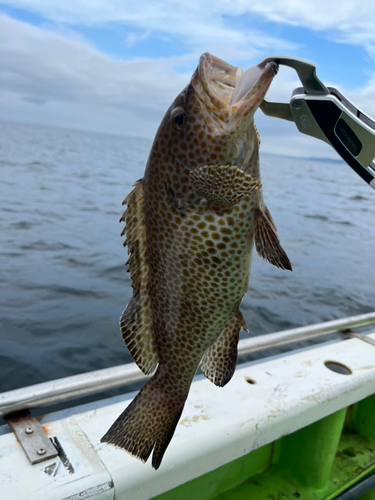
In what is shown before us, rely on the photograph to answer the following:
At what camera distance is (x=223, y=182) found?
54.6 inches

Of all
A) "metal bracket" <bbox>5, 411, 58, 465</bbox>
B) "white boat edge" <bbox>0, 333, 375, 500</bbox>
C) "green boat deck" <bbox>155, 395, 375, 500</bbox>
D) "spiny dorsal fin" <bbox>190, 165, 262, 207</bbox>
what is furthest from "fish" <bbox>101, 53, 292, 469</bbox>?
"green boat deck" <bbox>155, 395, 375, 500</bbox>

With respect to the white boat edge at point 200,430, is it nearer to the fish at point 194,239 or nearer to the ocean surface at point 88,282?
the fish at point 194,239

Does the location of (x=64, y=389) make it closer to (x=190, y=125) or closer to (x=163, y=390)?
(x=163, y=390)

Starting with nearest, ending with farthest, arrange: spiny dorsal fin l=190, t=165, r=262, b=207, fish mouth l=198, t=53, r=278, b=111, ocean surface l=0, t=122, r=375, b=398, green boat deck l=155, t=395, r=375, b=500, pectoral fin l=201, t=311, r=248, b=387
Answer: fish mouth l=198, t=53, r=278, b=111 → spiny dorsal fin l=190, t=165, r=262, b=207 → pectoral fin l=201, t=311, r=248, b=387 → green boat deck l=155, t=395, r=375, b=500 → ocean surface l=0, t=122, r=375, b=398

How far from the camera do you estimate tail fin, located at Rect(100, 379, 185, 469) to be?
1669 mm

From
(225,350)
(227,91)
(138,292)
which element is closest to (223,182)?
(227,91)

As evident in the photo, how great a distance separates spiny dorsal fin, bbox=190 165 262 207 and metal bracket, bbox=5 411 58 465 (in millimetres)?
1698

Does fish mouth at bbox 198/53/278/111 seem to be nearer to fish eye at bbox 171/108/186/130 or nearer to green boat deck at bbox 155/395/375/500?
fish eye at bbox 171/108/186/130

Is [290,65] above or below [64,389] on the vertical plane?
above

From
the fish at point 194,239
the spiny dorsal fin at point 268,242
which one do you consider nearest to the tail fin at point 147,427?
the fish at point 194,239

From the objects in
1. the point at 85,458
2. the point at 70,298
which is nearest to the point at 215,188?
the point at 85,458

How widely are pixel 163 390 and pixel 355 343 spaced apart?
9.37 feet

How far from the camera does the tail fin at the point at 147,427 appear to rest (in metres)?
1.67

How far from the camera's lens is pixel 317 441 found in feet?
11.4
